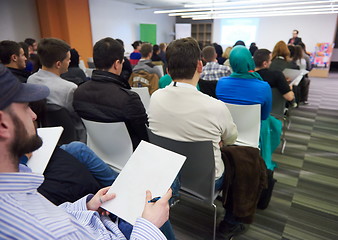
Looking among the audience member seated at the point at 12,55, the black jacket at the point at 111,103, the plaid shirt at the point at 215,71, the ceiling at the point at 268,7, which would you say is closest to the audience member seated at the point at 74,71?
the audience member seated at the point at 12,55

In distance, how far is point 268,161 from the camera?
2377mm

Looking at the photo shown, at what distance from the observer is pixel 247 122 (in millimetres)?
2008

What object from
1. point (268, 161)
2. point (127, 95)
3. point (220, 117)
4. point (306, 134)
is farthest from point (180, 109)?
point (306, 134)

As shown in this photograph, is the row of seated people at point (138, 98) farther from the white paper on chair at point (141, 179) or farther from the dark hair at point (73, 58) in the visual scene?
the dark hair at point (73, 58)

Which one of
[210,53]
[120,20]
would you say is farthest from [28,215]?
[120,20]

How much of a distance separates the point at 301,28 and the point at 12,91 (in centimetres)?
1122

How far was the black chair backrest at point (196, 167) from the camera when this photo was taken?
4.14 feet

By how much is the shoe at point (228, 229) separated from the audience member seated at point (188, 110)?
0.44 m

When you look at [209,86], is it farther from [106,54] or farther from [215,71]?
[106,54]

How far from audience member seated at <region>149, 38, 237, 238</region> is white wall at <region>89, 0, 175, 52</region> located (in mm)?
8007

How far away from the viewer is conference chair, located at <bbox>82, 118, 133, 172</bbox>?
1.51 m

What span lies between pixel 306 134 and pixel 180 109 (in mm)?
2965

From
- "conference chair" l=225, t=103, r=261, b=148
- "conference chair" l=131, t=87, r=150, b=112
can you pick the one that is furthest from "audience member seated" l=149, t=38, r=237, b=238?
"conference chair" l=131, t=87, r=150, b=112

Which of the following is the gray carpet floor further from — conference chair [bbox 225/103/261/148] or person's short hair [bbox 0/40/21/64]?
person's short hair [bbox 0/40/21/64]
